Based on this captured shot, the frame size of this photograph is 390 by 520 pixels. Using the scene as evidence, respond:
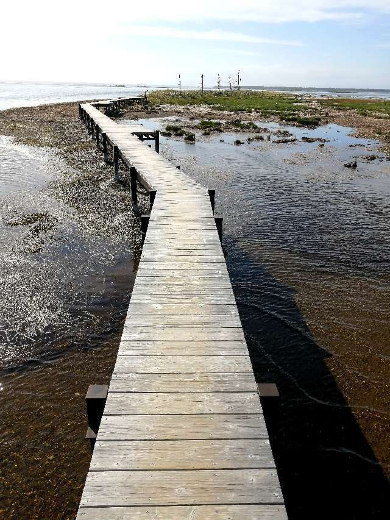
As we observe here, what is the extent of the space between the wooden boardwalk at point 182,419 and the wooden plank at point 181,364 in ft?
0.04

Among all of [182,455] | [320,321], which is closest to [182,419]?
[182,455]

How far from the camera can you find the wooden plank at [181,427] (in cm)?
363

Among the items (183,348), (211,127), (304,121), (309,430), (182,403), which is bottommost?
→ (309,430)

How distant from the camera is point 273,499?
9.98 ft

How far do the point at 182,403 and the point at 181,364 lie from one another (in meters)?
0.64

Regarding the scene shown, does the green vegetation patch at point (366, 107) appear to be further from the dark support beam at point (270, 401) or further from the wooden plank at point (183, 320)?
the dark support beam at point (270, 401)

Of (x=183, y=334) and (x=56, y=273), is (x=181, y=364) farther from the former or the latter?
(x=56, y=273)

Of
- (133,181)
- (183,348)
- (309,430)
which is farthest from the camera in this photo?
(133,181)

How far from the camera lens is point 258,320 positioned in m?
8.35

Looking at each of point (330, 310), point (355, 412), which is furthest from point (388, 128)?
point (355, 412)

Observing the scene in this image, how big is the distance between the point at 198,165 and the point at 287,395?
1898 centimetres

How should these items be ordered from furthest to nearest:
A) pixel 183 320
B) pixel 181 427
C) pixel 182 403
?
pixel 183 320 → pixel 182 403 → pixel 181 427

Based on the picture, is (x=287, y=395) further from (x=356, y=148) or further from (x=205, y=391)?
(x=356, y=148)

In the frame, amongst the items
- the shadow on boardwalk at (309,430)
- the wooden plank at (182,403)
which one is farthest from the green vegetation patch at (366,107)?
the wooden plank at (182,403)
